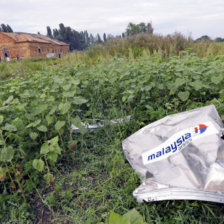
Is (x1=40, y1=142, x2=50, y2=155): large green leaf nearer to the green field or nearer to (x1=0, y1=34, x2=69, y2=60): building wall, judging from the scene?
the green field

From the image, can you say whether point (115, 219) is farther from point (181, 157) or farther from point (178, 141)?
point (178, 141)

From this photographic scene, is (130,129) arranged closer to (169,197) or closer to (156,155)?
(156,155)

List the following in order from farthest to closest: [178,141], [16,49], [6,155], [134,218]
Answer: [16,49]
[178,141]
[6,155]
[134,218]

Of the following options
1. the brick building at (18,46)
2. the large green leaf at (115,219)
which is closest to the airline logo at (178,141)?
the large green leaf at (115,219)

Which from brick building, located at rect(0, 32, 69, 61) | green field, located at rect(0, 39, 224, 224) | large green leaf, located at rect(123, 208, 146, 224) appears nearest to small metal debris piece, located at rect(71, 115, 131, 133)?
green field, located at rect(0, 39, 224, 224)

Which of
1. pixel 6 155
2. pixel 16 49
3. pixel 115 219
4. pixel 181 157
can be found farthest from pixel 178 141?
pixel 16 49

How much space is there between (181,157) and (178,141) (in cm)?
14

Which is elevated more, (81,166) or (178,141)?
(178,141)

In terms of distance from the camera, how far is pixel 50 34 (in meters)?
56.2

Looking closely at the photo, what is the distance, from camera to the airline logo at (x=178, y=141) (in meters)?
1.26

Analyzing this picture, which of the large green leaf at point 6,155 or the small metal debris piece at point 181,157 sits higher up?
the large green leaf at point 6,155

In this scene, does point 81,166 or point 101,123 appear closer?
point 81,166

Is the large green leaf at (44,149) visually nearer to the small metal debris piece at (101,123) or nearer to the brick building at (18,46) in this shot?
the small metal debris piece at (101,123)

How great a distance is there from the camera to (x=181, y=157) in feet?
3.95
